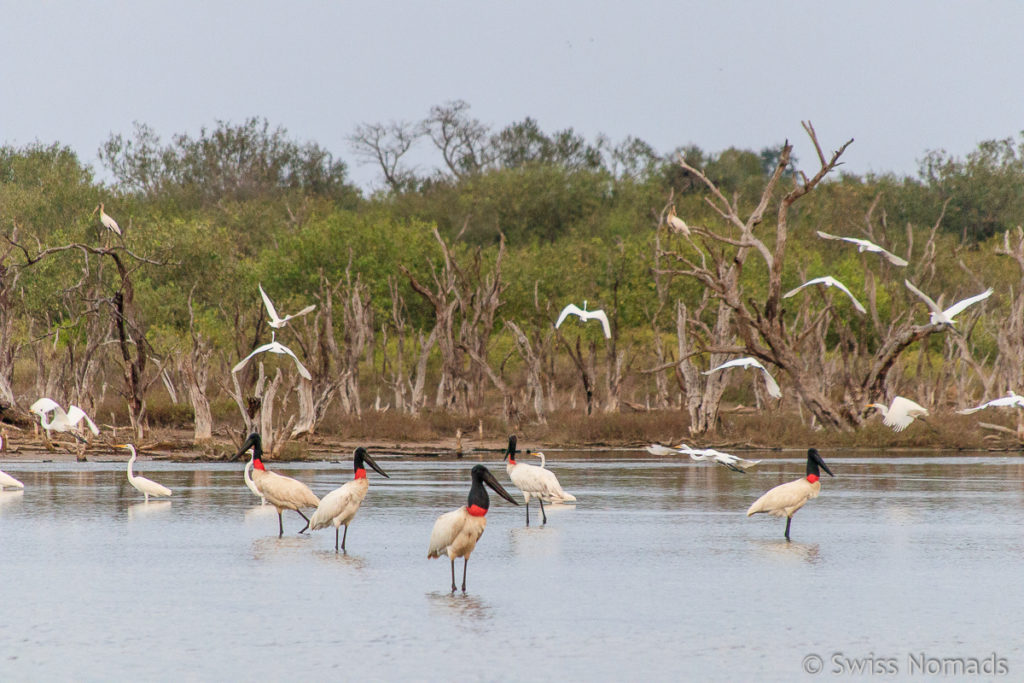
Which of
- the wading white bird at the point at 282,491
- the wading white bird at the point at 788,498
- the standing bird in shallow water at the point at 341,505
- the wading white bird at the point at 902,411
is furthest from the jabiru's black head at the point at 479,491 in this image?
the wading white bird at the point at 902,411

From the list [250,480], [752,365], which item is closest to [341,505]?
[250,480]

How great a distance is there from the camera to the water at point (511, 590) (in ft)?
25.6

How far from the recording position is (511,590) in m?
10.2

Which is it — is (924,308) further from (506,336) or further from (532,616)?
(532,616)

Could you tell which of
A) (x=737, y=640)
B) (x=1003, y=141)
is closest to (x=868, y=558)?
(x=737, y=640)

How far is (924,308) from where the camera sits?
44.6 metres

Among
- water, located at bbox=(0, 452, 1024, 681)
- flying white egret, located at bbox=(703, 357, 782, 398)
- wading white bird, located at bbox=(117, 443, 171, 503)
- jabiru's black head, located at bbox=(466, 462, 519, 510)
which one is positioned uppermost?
flying white egret, located at bbox=(703, 357, 782, 398)

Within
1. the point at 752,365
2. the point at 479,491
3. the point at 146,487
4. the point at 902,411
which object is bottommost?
the point at 146,487

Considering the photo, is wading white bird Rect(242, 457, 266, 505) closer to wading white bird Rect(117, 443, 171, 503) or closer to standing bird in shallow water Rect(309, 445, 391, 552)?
wading white bird Rect(117, 443, 171, 503)

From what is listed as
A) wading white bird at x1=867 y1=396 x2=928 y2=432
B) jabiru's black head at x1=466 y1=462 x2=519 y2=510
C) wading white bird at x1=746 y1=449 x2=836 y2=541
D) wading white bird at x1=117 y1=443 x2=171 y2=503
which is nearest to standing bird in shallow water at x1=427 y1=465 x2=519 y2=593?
jabiru's black head at x1=466 y1=462 x2=519 y2=510

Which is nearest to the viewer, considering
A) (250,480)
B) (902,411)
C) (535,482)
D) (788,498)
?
(788,498)

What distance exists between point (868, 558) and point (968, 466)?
13.9 meters

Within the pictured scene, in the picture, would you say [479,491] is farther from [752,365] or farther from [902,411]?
[752,365]

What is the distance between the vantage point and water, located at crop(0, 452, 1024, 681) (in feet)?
25.6
